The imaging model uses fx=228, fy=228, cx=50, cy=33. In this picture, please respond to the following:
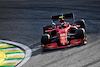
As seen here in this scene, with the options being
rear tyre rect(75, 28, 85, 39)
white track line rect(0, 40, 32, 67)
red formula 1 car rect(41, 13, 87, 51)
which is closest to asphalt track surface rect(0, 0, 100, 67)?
white track line rect(0, 40, 32, 67)

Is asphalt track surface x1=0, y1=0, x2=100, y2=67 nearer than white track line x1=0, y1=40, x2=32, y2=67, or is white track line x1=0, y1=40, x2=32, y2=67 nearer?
asphalt track surface x1=0, y1=0, x2=100, y2=67

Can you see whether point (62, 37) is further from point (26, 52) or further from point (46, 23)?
point (46, 23)

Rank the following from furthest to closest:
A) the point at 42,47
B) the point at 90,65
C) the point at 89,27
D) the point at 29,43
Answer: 1. the point at 89,27
2. the point at 29,43
3. the point at 42,47
4. the point at 90,65

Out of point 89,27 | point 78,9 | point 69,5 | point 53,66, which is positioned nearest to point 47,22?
point 89,27

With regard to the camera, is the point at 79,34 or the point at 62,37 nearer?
the point at 62,37

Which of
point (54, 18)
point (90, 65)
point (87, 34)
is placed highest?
point (54, 18)

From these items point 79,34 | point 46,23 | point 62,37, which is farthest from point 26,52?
point 46,23

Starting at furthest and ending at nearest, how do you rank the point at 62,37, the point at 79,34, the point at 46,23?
the point at 46,23, the point at 79,34, the point at 62,37

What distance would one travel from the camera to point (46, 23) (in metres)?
16.8

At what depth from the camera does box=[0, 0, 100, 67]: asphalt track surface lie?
32.3 feet

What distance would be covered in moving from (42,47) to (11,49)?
5.91ft

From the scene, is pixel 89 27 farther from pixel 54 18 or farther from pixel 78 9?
pixel 78 9

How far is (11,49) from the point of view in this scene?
1208 centimetres

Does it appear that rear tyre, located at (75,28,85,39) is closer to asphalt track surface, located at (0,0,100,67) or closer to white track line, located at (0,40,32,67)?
asphalt track surface, located at (0,0,100,67)
